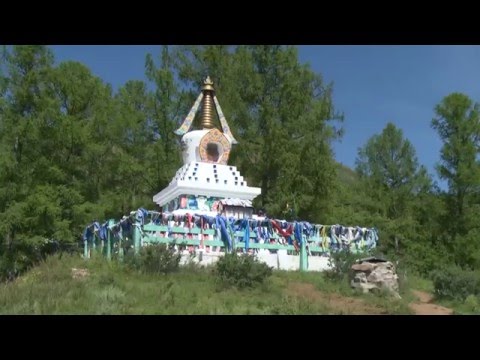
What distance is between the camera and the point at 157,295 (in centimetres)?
1282

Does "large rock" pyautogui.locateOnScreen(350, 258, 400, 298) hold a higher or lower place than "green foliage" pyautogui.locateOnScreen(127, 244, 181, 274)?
lower

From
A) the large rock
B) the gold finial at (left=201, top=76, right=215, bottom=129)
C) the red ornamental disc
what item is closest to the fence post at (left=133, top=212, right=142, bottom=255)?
the large rock

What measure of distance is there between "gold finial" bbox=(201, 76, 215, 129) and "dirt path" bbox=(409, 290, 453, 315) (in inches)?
501

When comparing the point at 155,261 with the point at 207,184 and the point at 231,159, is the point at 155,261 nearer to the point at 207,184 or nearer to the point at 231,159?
the point at 207,184

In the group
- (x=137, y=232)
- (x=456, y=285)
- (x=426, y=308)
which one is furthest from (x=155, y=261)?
(x=456, y=285)

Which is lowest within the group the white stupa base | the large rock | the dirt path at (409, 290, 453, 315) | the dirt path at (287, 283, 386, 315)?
the dirt path at (409, 290, 453, 315)

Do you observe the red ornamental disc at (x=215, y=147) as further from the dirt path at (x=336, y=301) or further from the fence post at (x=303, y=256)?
the dirt path at (x=336, y=301)

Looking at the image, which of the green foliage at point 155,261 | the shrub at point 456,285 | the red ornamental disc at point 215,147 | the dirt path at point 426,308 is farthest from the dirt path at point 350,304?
the red ornamental disc at point 215,147

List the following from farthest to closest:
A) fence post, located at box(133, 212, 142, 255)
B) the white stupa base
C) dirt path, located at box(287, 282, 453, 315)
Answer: the white stupa base
fence post, located at box(133, 212, 142, 255)
dirt path, located at box(287, 282, 453, 315)

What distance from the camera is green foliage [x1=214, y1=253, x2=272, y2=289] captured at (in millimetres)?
14516

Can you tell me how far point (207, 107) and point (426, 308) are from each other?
14882 millimetres

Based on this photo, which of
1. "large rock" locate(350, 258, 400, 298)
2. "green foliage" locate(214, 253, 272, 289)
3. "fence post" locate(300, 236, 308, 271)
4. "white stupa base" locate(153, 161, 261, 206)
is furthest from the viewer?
"white stupa base" locate(153, 161, 261, 206)

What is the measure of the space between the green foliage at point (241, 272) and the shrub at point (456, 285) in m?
4.13

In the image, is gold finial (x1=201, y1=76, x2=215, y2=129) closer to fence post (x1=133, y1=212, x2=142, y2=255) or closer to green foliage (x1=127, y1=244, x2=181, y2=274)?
fence post (x1=133, y1=212, x2=142, y2=255)
